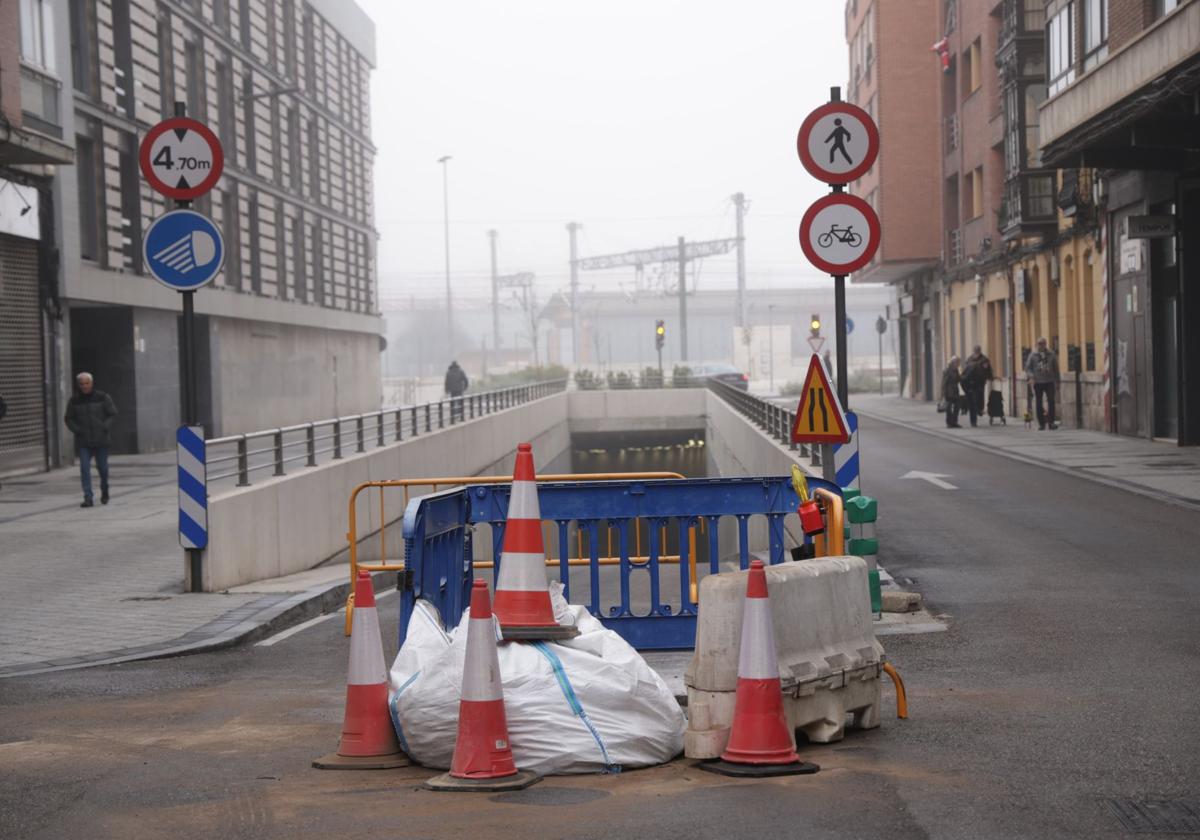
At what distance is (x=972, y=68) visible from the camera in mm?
47969

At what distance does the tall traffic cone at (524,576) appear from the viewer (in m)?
7.04

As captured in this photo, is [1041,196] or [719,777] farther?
[1041,196]

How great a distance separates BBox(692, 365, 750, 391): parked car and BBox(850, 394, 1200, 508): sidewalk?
26.8 meters

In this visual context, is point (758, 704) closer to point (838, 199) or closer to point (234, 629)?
point (234, 629)

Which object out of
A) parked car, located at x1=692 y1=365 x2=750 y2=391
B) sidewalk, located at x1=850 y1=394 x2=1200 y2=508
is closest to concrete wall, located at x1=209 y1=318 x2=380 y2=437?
parked car, located at x1=692 y1=365 x2=750 y2=391

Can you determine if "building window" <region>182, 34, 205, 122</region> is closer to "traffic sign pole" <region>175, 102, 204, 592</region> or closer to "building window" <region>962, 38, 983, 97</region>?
"building window" <region>962, 38, 983, 97</region>

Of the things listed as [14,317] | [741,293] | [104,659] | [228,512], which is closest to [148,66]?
[14,317]

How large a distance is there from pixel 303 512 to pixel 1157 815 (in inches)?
507

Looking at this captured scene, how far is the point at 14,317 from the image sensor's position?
26.7 metres

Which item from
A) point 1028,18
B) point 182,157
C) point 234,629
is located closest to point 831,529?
point 234,629

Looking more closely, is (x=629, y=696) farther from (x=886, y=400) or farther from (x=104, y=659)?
(x=886, y=400)

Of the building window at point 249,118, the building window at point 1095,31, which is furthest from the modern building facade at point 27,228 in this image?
the building window at point 1095,31

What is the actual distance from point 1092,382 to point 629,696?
29.3m

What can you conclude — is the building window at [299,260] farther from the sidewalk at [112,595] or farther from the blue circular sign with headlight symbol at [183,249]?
the blue circular sign with headlight symbol at [183,249]
